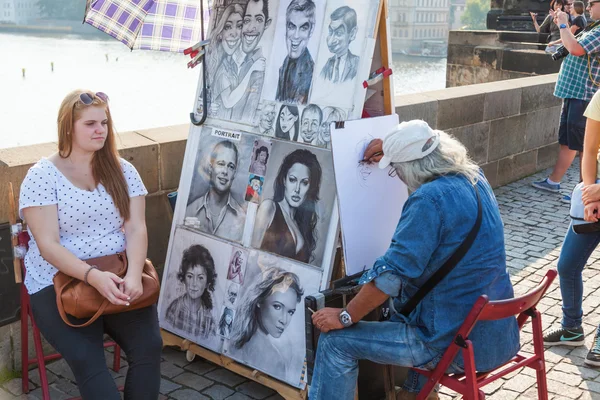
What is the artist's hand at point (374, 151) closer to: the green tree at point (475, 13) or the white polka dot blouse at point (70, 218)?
the white polka dot blouse at point (70, 218)

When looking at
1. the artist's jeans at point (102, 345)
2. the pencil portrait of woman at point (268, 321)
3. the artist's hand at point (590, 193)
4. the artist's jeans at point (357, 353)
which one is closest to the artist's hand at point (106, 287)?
the artist's jeans at point (102, 345)

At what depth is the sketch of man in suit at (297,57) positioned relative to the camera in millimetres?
3033

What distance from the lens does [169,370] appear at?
11.5 ft

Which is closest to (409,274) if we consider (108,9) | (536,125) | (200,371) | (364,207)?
(364,207)

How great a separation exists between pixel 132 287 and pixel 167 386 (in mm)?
728

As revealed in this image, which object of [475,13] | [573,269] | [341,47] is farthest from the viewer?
[475,13]

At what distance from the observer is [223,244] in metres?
3.31

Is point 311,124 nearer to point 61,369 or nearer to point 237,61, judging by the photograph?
point 237,61

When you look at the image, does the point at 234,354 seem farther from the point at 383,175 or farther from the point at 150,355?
the point at 383,175

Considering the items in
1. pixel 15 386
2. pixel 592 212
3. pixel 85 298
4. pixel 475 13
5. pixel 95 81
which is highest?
pixel 475 13

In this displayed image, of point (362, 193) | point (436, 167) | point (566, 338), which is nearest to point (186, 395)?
point (362, 193)

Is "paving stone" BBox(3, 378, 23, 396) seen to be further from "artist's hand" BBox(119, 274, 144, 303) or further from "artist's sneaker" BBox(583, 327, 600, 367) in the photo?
"artist's sneaker" BBox(583, 327, 600, 367)

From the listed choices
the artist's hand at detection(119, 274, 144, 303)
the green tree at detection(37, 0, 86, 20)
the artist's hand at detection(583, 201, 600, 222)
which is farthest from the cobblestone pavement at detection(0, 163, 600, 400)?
the green tree at detection(37, 0, 86, 20)

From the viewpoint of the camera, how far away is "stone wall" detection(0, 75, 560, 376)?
344 cm
